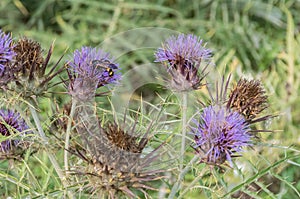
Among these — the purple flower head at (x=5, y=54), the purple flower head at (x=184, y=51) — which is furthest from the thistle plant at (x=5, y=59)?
the purple flower head at (x=184, y=51)

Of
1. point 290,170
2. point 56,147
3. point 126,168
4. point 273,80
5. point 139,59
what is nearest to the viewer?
point 126,168

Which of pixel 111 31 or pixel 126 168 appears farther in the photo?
pixel 111 31

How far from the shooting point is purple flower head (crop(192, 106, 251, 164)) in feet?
2.68

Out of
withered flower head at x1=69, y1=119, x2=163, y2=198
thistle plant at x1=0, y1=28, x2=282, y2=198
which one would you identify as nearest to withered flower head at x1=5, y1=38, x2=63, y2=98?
thistle plant at x1=0, y1=28, x2=282, y2=198

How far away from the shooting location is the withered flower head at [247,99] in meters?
0.88

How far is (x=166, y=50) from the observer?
0.92m

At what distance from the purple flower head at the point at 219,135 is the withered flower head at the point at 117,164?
3.2 inches

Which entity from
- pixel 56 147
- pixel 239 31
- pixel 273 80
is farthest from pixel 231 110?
pixel 239 31

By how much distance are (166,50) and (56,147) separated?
0.79 feet

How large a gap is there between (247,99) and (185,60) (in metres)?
0.12

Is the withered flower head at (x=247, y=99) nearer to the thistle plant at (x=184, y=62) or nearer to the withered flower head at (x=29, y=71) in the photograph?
the thistle plant at (x=184, y=62)

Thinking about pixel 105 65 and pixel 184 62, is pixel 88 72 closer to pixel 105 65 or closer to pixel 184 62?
pixel 105 65

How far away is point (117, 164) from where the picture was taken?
2.63ft

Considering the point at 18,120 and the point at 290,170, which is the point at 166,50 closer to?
the point at 18,120
